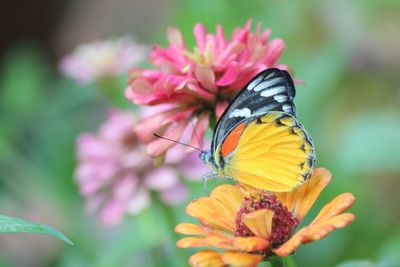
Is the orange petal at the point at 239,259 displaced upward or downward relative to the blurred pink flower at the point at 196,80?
downward

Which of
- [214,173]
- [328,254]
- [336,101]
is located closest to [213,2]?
[336,101]

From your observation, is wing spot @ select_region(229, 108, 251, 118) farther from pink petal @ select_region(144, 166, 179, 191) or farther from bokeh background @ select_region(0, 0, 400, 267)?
pink petal @ select_region(144, 166, 179, 191)

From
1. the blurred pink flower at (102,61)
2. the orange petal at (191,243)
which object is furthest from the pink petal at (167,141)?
the blurred pink flower at (102,61)

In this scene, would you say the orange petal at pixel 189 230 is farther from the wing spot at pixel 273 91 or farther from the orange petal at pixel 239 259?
the wing spot at pixel 273 91

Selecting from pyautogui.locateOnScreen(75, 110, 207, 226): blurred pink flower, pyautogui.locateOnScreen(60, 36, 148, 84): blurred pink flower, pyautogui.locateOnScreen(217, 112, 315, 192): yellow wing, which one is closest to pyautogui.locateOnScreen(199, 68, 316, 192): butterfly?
pyautogui.locateOnScreen(217, 112, 315, 192): yellow wing

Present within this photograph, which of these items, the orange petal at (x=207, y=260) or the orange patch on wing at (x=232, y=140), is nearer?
the orange petal at (x=207, y=260)

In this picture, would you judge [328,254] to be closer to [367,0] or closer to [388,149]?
[388,149]

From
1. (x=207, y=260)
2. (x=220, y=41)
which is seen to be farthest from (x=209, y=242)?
(x=220, y=41)
